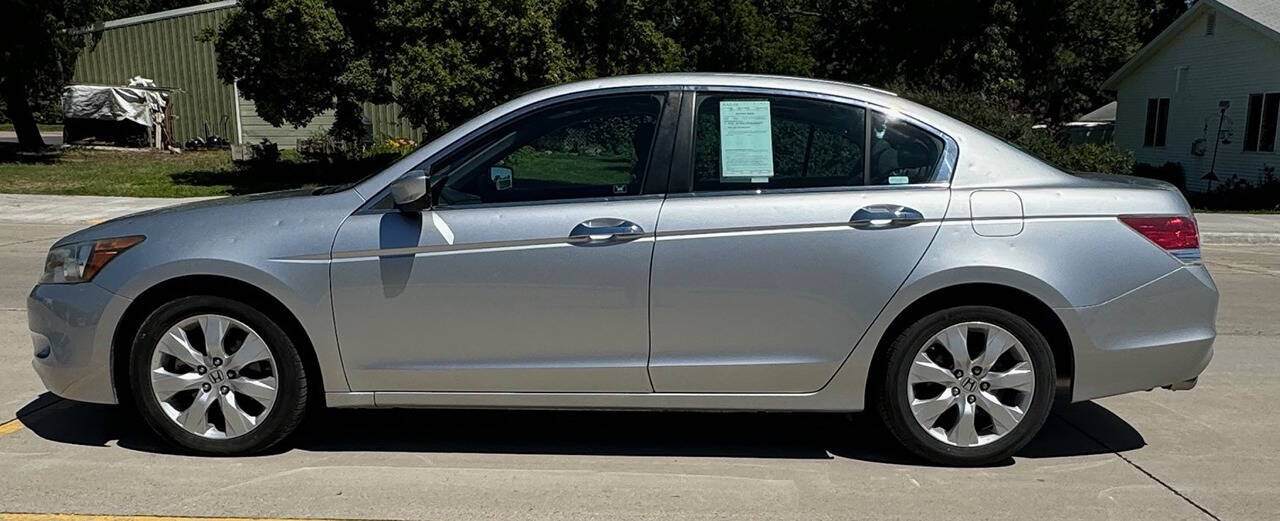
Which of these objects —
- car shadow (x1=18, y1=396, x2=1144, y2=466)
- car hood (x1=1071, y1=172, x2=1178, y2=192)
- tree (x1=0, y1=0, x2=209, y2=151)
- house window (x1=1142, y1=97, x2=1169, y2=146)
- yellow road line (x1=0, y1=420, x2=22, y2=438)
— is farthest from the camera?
house window (x1=1142, y1=97, x2=1169, y2=146)

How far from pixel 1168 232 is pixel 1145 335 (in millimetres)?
454

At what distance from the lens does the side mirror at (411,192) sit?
14.3 feet

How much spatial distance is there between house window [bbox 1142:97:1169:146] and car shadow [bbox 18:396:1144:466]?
84.4 ft

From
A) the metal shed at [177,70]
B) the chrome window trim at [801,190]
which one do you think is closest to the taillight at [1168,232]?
the chrome window trim at [801,190]

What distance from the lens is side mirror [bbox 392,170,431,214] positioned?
435cm

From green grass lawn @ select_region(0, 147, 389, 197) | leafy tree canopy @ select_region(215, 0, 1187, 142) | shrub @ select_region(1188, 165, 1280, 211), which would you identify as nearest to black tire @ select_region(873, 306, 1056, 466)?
leafy tree canopy @ select_region(215, 0, 1187, 142)

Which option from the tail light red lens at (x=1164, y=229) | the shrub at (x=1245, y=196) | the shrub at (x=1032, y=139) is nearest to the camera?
the tail light red lens at (x=1164, y=229)

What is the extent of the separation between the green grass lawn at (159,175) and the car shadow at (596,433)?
575 inches

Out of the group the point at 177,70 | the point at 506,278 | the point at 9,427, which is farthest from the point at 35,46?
the point at 506,278

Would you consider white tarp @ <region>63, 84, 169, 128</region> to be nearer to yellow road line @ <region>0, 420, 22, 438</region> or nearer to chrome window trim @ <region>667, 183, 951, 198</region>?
yellow road line @ <region>0, 420, 22, 438</region>

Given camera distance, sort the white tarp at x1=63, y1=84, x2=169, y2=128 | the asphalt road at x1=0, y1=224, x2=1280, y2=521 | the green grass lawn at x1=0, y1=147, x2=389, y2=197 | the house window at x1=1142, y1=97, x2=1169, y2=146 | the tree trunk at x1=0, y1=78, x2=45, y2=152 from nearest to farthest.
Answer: the asphalt road at x1=0, y1=224, x2=1280, y2=521 < the green grass lawn at x1=0, y1=147, x2=389, y2=197 < the house window at x1=1142, y1=97, x2=1169, y2=146 < the tree trunk at x1=0, y1=78, x2=45, y2=152 < the white tarp at x1=63, y1=84, x2=169, y2=128

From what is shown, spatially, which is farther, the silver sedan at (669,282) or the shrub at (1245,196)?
the shrub at (1245,196)

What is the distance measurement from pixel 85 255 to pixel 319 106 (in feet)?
62.9

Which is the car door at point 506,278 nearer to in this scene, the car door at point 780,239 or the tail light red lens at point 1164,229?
the car door at point 780,239
